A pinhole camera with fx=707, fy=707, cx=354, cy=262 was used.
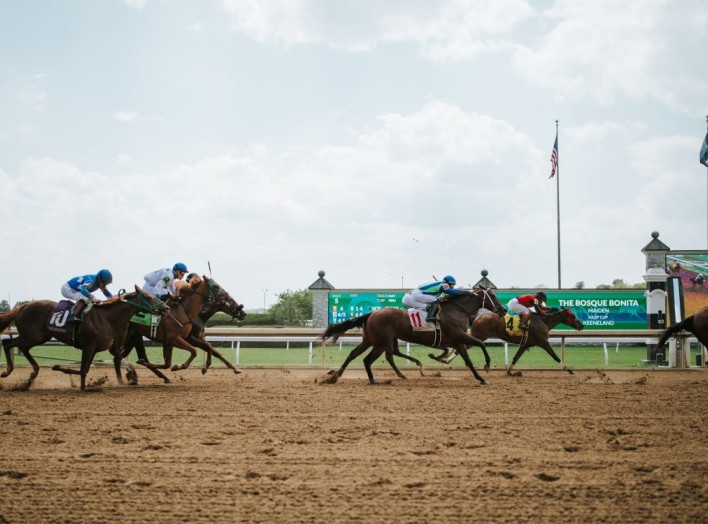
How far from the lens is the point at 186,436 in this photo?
22.5ft

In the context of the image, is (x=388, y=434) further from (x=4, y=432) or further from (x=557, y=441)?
(x=4, y=432)

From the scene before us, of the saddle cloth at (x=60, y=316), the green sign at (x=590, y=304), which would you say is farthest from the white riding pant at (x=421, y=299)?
the green sign at (x=590, y=304)

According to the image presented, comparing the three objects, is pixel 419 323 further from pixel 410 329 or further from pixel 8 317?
pixel 8 317

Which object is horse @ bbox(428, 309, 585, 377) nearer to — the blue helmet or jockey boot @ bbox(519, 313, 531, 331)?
jockey boot @ bbox(519, 313, 531, 331)

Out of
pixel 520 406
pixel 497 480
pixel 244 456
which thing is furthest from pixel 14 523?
pixel 520 406

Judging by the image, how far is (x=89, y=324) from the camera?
1091 cm

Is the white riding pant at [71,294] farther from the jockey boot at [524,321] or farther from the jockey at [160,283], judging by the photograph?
the jockey boot at [524,321]

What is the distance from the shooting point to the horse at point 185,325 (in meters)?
12.1

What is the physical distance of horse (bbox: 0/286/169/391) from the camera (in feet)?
35.8

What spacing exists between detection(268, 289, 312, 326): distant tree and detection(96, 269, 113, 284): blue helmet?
103 ft

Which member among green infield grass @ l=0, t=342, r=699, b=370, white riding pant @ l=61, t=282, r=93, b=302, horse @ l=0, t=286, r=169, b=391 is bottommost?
green infield grass @ l=0, t=342, r=699, b=370

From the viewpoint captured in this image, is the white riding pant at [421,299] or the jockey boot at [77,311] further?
the white riding pant at [421,299]

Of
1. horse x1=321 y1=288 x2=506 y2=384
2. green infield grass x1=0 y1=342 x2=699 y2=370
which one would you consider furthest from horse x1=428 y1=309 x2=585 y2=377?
green infield grass x1=0 y1=342 x2=699 y2=370

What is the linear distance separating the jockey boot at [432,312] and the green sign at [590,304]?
10.9 m
